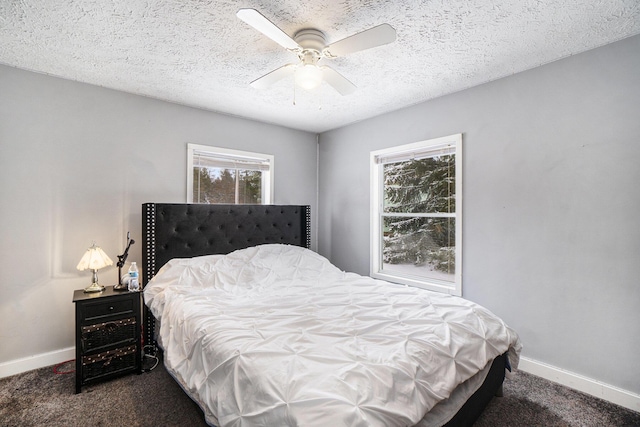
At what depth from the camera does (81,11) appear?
1797mm

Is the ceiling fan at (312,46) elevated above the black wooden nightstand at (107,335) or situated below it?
above

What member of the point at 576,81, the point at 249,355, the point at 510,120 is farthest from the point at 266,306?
the point at 576,81

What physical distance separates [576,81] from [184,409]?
12.2 ft

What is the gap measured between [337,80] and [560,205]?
1.99 metres

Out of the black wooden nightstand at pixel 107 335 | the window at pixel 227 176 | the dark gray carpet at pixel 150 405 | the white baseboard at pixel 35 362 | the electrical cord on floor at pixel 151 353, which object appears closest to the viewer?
the dark gray carpet at pixel 150 405

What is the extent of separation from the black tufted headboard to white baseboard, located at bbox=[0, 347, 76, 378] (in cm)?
64

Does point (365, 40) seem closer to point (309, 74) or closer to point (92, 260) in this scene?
point (309, 74)

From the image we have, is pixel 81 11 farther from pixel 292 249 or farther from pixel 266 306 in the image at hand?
pixel 292 249

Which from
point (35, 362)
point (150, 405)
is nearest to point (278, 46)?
point (150, 405)

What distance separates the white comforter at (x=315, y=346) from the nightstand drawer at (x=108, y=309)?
158 mm

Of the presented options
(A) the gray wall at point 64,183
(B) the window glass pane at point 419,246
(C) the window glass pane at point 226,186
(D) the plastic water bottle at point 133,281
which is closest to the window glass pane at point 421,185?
(B) the window glass pane at point 419,246

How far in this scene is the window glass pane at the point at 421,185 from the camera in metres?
3.16

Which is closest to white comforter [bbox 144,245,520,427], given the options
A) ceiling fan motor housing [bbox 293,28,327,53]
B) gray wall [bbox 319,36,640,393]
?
gray wall [bbox 319,36,640,393]

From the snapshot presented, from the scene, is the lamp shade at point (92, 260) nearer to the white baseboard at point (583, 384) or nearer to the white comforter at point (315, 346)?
the white comforter at point (315, 346)
